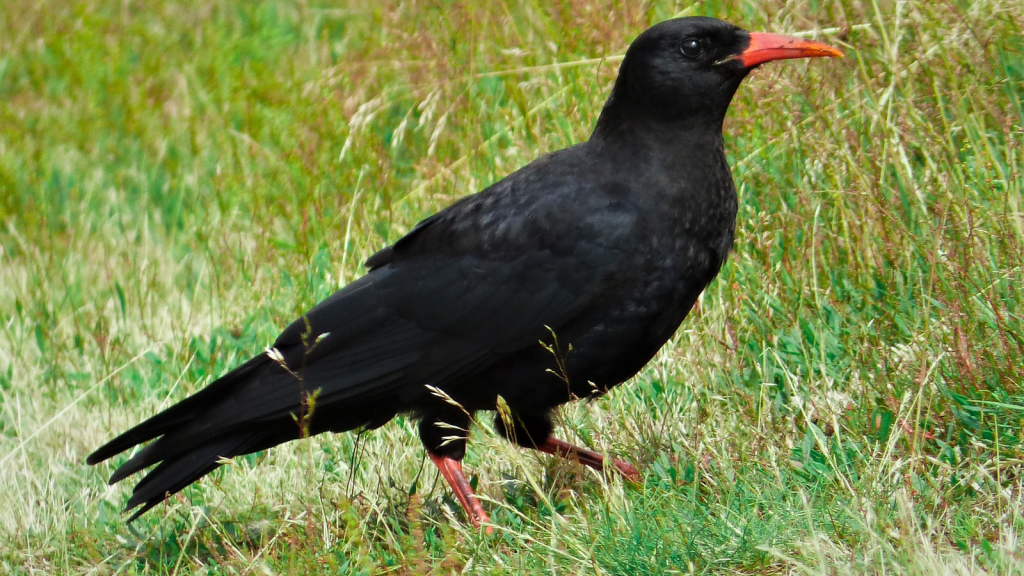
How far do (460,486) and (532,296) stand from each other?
67 cm

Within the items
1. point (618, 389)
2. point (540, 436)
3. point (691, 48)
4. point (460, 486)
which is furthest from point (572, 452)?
point (691, 48)

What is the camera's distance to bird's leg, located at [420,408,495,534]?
4074 millimetres

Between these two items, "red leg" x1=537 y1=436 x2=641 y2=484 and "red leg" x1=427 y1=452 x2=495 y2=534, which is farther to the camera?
"red leg" x1=537 y1=436 x2=641 y2=484

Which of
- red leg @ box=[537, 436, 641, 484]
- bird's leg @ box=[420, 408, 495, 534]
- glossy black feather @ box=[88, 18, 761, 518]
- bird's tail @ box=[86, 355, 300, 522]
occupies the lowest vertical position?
red leg @ box=[537, 436, 641, 484]

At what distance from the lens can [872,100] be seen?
459 cm

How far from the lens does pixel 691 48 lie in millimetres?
4055

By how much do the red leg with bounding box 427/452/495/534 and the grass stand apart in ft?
0.28

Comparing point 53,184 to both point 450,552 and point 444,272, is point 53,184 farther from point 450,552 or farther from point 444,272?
point 450,552

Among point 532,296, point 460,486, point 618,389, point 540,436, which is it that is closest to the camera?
point 532,296

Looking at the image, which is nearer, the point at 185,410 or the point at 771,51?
the point at 771,51

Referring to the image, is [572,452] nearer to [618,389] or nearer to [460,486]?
[460,486]

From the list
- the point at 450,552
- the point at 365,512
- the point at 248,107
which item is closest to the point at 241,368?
the point at 365,512

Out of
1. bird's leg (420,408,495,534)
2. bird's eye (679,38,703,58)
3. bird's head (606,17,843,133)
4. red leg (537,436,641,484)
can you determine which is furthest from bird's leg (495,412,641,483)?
bird's eye (679,38,703,58)

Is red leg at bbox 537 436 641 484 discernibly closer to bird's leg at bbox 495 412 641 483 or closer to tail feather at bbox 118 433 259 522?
bird's leg at bbox 495 412 641 483
